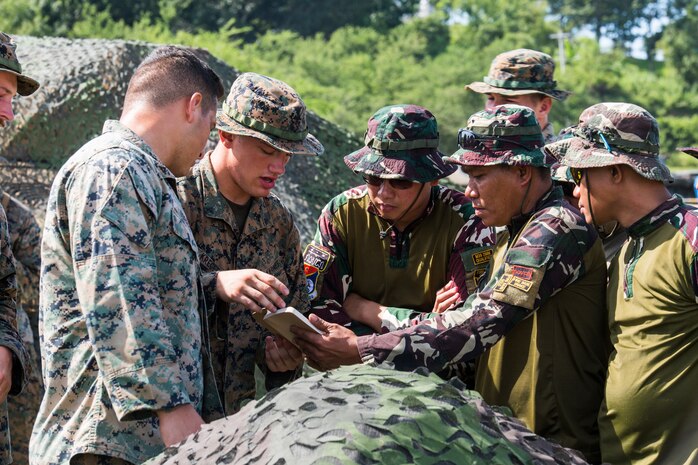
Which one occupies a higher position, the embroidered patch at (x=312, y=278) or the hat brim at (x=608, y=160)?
the hat brim at (x=608, y=160)

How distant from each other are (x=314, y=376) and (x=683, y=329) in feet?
4.24

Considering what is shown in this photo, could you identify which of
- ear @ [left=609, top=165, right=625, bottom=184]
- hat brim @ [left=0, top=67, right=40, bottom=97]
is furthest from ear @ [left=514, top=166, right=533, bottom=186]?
hat brim @ [left=0, top=67, right=40, bottom=97]

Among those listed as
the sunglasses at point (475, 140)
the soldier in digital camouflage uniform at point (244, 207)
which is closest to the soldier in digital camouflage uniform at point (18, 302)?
the soldier in digital camouflage uniform at point (244, 207)

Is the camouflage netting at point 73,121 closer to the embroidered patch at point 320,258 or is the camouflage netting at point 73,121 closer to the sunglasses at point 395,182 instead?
the embroidered patch at point 320,258

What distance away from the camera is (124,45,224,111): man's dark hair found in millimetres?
3135

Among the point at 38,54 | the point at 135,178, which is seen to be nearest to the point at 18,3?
the point at 38,54

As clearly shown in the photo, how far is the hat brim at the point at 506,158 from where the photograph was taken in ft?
10.9

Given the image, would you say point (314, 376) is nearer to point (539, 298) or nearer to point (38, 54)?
point (539, 298)

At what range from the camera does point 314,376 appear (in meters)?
2.34

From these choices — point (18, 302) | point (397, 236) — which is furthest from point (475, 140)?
point (18, 302)

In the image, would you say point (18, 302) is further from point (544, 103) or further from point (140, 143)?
point (544, 103)

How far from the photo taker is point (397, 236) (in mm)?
3928

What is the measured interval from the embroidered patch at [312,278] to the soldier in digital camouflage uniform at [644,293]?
1.15 metres

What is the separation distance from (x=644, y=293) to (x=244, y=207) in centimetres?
153
